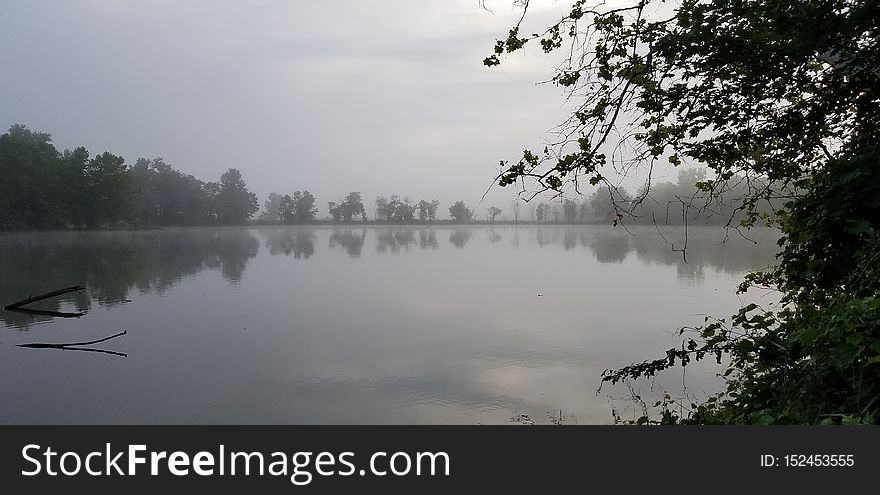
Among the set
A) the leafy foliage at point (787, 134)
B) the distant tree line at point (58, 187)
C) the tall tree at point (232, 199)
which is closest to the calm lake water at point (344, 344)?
the leafy foliage at point (787, 134)

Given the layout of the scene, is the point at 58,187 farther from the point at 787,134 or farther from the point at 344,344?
the point at 787,134

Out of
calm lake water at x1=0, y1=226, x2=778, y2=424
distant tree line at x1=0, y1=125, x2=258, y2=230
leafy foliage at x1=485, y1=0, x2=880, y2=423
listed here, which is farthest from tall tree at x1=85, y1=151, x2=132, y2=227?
leafy foliage at x1=485, y1=0, x2=880, y2=423

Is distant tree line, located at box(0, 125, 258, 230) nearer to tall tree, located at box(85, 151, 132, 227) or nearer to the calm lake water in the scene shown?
tall tree, located at box(85, 151, 132, 227)

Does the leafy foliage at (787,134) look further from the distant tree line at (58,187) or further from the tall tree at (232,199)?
the tall tree at (232,199)

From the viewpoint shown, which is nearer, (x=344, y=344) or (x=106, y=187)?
(x=344, y=344)

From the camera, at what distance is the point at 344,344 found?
44.0 feet

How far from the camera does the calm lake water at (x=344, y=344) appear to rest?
29.9 feet

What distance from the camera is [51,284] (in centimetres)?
2175

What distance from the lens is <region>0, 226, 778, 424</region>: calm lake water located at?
911 centimetres

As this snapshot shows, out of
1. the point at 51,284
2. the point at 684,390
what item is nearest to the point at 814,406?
the point at 684,390

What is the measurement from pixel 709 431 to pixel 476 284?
69.2 feet

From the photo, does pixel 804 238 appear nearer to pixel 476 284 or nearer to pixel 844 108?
pixel 844 108

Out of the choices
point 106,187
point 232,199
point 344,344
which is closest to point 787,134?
point 344,344

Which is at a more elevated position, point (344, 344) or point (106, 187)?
point (106, 187)
